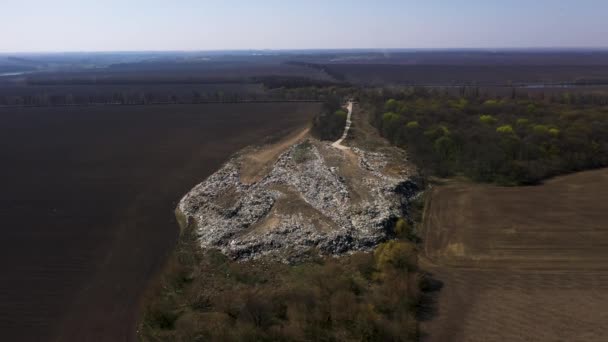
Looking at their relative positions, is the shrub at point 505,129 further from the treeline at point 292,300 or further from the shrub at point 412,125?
the treeline at point 292,300

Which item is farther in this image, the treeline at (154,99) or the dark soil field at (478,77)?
the dark soil field at (478,77)

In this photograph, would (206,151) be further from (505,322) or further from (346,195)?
(505,322)

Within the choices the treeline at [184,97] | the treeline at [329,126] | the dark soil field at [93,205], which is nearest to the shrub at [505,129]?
the treeline at [329,126]

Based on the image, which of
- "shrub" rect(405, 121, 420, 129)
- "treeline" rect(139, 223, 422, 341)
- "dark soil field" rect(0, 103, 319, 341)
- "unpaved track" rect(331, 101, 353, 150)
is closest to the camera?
"treeline" rect(139, 223, 422, 341)

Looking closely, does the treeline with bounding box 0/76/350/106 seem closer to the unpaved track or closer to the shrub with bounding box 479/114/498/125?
the unpaved track

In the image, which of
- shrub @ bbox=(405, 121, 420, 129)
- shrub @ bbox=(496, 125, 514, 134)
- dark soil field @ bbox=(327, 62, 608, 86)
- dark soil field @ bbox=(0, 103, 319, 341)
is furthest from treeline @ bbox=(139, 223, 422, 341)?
dark soil field @ bbox=(327, 62, 608, 86)
